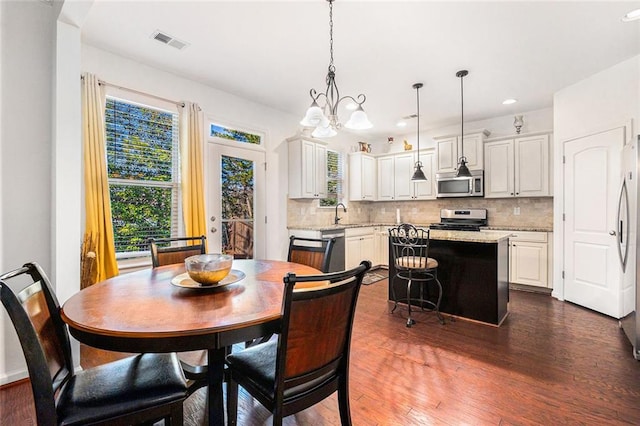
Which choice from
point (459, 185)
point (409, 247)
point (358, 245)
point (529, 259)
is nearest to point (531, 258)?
point (529, 259)

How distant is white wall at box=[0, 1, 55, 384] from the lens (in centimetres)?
202

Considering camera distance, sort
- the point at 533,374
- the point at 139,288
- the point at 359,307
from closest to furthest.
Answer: the point at 139,288 < the point at 533,374 < the point at 359,307

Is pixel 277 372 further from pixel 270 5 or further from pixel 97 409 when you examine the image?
pixel 270 5

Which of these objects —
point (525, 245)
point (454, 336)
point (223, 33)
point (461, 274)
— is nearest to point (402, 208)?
point (525, 245)

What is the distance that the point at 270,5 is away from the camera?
2.25m

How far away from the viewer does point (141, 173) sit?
3.15m

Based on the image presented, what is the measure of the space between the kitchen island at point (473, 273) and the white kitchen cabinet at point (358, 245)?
1.84 m

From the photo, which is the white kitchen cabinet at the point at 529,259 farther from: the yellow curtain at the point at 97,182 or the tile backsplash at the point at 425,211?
the yellow curtain at the point at 97,182

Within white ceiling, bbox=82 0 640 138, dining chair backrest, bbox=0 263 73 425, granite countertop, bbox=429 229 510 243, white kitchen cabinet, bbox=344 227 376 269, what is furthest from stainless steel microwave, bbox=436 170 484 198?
dining chair backrest, bbox=0 263 73 425

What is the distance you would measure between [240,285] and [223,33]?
2.27 metres

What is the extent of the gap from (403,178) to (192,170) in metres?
3.99

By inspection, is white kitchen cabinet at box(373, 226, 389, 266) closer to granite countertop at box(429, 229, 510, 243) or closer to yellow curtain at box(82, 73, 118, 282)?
granite countertop at box(429, 229, 510, 243)

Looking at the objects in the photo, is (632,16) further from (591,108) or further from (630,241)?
(630,241)

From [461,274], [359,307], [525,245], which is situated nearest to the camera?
[461,274]
